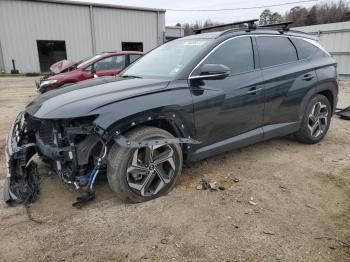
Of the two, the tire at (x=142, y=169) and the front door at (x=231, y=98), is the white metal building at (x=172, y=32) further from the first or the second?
the tire at (x=142, y=169)

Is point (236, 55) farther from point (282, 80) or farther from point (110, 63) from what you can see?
point (110, 63)

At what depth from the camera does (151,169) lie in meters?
3.23

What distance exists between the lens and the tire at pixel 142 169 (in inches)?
119

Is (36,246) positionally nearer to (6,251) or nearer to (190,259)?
(6,251)

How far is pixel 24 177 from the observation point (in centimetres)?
330

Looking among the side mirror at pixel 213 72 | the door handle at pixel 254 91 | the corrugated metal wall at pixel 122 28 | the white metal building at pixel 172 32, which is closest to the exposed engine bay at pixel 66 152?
the side mirror at pixel 213 72

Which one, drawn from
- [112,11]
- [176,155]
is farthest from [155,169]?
[112,11]

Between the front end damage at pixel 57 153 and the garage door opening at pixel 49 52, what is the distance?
19751 mm

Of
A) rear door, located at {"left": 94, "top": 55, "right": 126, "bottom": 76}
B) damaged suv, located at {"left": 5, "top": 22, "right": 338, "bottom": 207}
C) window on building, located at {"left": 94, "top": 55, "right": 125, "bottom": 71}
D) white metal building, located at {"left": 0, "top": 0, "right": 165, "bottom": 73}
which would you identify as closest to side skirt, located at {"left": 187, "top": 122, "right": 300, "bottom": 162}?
damaged suv, located at {"left": 5, "top": 22, "right": 338, "bottom": 207}

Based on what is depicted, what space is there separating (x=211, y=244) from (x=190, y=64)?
6.32 ft

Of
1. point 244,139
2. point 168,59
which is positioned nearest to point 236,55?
point 168,59

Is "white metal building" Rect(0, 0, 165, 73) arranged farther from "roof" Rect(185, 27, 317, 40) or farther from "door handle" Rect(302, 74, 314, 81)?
"door handle" Rect(302, 74, 314, 81)

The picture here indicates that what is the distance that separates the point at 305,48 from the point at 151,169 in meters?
3.21

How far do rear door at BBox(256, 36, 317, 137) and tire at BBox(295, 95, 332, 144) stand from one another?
0.26m
